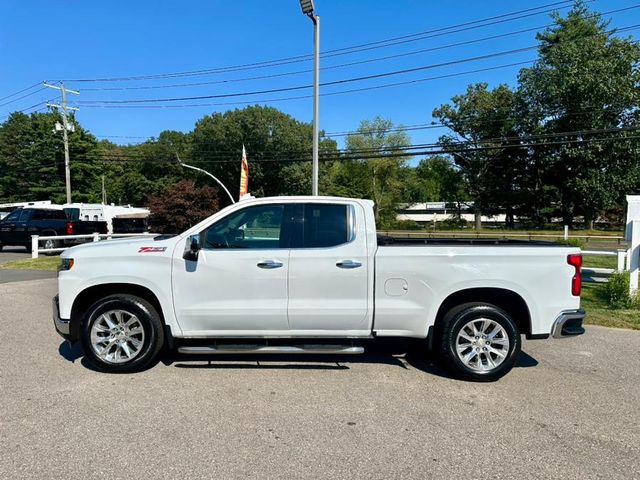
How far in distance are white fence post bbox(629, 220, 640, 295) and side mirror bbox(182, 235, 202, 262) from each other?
743 centimetres

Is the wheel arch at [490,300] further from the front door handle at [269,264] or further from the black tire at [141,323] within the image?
the black tire at [141,323]

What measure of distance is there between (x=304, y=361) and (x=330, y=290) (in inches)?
41.8

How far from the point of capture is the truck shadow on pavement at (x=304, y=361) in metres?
5.07

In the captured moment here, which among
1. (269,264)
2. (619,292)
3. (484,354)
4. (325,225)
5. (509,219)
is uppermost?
(509,219)

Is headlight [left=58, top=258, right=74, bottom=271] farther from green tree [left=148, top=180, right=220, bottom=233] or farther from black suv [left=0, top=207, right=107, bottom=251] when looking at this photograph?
green tree [left=148, top=180, right=220, bottom=233]

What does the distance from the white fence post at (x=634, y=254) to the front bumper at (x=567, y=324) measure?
4367 mm

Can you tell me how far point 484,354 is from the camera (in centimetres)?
473

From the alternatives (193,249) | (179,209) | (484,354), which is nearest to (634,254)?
(484,354)

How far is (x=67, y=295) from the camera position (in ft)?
15.7

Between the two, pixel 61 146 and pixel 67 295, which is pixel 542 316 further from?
pixel 61 146

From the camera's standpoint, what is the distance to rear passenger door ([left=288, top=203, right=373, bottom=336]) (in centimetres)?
471

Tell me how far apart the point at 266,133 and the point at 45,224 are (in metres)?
45.0

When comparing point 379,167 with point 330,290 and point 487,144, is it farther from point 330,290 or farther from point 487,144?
point 330,290

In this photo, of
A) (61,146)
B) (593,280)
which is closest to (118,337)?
(593,280)
